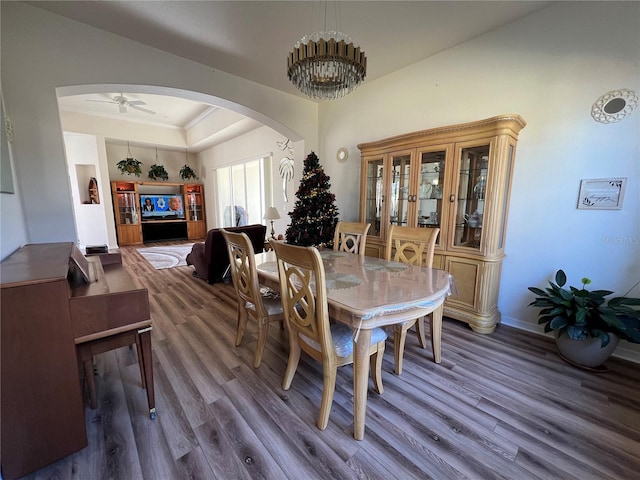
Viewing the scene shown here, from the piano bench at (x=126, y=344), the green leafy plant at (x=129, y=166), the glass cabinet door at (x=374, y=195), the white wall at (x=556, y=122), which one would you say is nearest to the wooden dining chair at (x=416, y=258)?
the glass cabinet door at (x=374, y=195)

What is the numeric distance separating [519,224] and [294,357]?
251cm

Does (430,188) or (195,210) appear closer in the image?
(430,188)

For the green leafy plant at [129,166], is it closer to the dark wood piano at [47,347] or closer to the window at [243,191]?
the window at [243,191]

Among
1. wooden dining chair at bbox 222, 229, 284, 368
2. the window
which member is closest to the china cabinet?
wooden dining chair at bbox 222, 229, 284, 368

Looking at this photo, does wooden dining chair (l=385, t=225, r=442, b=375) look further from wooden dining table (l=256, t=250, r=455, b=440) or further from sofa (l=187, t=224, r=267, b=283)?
sofa (l=187, t=224, r=267, b=283)

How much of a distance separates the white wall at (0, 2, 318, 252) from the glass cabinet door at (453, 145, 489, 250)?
3396 mm

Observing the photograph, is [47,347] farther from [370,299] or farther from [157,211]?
[157,211]

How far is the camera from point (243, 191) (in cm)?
698

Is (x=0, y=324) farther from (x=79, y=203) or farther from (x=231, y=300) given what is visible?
(x=79, y=203)

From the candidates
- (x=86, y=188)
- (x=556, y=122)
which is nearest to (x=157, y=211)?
(x=86, y=188)

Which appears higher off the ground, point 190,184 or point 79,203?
point 190,184

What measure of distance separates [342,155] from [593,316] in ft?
10.8

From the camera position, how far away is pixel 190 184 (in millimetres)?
8453

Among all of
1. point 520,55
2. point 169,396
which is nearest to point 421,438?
point 169,396
